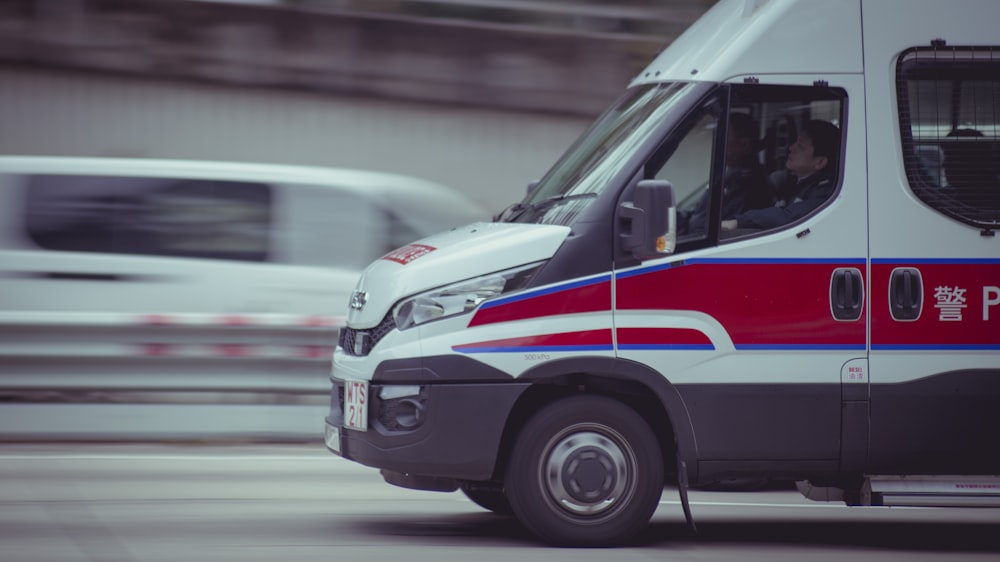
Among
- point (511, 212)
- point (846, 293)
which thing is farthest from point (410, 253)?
point (846, 293)

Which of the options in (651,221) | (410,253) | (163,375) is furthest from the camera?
(163,375)

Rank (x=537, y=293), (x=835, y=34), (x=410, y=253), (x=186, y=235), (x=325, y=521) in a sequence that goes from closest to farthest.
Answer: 1. (x=537, y=293)
2. (x=835, y=34)
3. (x=410, y=253)
4. (x=325, y=521)
5. (x=186, y=235)

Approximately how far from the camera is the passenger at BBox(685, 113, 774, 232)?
663 centimetres

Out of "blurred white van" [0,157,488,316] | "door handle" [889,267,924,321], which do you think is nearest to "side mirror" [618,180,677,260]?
"door handle" [889,267,924,321]

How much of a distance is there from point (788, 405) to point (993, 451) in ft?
3.10

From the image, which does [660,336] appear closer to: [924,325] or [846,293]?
[846,293]

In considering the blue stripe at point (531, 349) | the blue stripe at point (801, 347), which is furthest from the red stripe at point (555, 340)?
the blue stripe at point (801, 347)

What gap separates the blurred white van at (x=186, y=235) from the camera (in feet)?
34.4

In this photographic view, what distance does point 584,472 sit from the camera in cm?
663

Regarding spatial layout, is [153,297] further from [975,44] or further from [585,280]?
[975,44]

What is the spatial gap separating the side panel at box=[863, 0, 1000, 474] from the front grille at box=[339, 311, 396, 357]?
2.13 meters

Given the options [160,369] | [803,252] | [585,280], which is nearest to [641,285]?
[585,280]

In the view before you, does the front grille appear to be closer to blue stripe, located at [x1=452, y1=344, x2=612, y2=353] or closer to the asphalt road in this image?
blue stripe, located at [x1=452, y1=344, x2=612, y2=353]

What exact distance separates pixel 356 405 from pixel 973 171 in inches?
116
